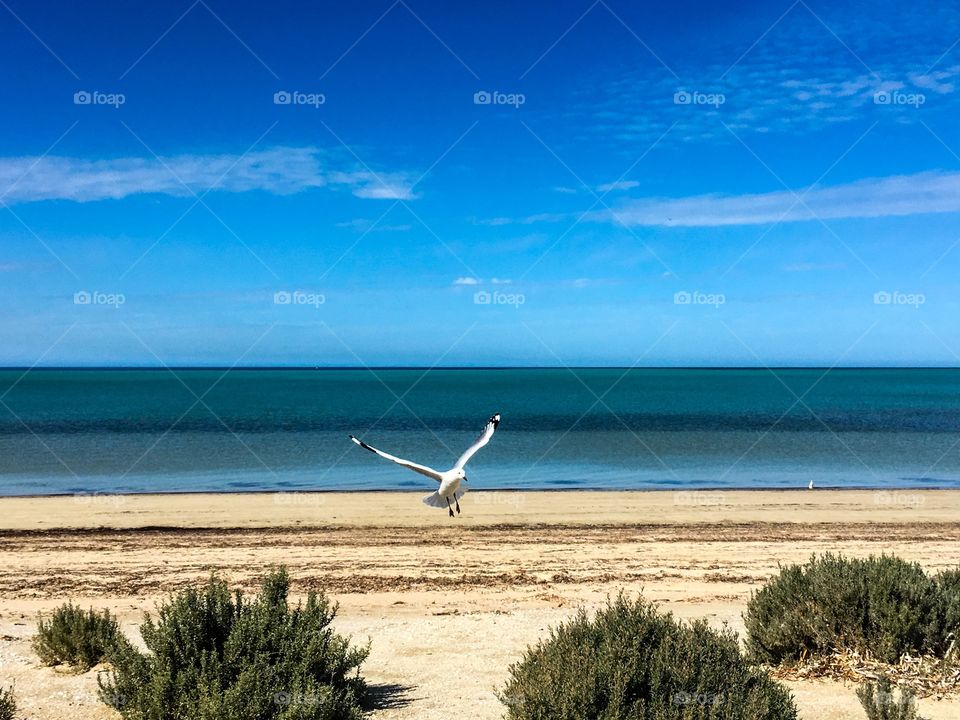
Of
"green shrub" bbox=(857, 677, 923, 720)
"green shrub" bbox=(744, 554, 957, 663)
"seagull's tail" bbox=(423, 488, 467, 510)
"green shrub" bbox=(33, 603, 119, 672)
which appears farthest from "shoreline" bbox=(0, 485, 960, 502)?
"green shrub" bbox=(857, 677, 923, 720)

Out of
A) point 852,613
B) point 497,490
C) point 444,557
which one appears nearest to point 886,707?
point 852,613

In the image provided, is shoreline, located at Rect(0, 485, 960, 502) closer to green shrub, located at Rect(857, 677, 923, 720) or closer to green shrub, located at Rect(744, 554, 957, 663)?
green shrub, located at Rect(744, 554, 957, 663)

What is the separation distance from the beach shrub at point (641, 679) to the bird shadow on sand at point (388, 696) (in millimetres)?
1689

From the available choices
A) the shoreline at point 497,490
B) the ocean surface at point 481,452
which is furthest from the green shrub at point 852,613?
the ocean surface at point 481,452

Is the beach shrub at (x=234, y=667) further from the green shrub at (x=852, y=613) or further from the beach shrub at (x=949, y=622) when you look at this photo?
the beach shrub at (x=949, y=622)

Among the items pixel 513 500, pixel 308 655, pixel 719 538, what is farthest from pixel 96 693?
pixel 513 500

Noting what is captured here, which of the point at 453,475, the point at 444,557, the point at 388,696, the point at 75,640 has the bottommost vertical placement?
the point at 388,696

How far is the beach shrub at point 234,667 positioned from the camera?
616cm

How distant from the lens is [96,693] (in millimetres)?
7816

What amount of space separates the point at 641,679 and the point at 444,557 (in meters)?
11.3

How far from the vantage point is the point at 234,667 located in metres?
6.59

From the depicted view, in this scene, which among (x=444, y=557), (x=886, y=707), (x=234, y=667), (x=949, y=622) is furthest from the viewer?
(x=444, y=557)

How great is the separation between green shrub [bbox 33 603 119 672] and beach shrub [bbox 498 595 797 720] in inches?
187

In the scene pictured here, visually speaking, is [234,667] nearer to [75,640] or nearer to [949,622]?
[75,640]
